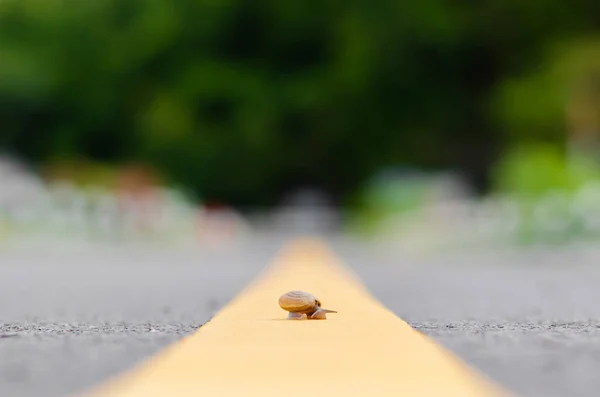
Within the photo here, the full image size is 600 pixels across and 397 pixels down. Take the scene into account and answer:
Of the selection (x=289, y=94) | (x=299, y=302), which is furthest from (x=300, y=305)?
(x=289, y=94)

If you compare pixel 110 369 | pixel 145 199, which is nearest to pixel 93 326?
pixel 110 369

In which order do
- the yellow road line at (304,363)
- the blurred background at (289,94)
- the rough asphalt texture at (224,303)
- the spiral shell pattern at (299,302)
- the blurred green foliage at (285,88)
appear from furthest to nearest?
the blurred green foliage at (285,88), the blurred background at (289,94), the spiral shell pattern at (299,302), the rough asphalt texture at (224,303), the yellow road line at (304,363)

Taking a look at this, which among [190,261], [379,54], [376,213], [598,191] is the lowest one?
[190,261]

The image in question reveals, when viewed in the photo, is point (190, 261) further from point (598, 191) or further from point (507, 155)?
point (507, 155)

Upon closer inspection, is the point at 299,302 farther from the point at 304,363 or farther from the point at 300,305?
the point at 304,363

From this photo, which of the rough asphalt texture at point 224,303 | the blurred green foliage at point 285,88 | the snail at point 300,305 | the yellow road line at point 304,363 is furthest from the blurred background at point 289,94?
the yellow road line at point 304,363

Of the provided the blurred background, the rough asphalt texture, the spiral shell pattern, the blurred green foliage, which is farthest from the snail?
the blurred green foliage

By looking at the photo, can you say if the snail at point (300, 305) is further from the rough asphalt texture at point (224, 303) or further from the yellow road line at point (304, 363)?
the rough asphalt texture at point (224, 303)
